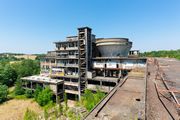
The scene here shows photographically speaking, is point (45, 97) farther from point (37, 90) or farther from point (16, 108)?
point (16, 108)

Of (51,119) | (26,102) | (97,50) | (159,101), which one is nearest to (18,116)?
(26,102)

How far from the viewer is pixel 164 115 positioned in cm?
661

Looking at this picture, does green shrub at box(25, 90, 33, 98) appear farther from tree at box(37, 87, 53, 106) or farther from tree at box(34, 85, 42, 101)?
tree at box(37, 87, 53, 106)

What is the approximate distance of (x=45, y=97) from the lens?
33.1 meters

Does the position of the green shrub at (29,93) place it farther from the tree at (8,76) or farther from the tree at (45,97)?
the tree at (8,76)

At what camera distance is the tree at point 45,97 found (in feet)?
108

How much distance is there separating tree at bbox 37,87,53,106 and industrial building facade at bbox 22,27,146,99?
1.73 meters

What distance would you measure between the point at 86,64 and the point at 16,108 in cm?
2226

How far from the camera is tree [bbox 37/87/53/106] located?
32781 mm

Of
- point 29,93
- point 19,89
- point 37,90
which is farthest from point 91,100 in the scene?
point 19,89

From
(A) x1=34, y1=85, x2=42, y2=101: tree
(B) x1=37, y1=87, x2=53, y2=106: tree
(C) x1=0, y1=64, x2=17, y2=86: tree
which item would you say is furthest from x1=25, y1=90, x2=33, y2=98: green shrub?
(C) x1=0, y1=64, x2=17, y2=86: tree

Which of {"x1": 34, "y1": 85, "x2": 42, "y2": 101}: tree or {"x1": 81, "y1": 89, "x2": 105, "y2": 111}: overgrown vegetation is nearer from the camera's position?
{"x1": 81, "y1": 89, "x2": 105, "y2": 111}: overgrown vegetation

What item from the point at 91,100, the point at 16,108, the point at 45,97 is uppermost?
the point at 91,100

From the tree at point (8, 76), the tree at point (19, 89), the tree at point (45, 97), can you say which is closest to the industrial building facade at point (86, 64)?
the tree at point (19, 89)
